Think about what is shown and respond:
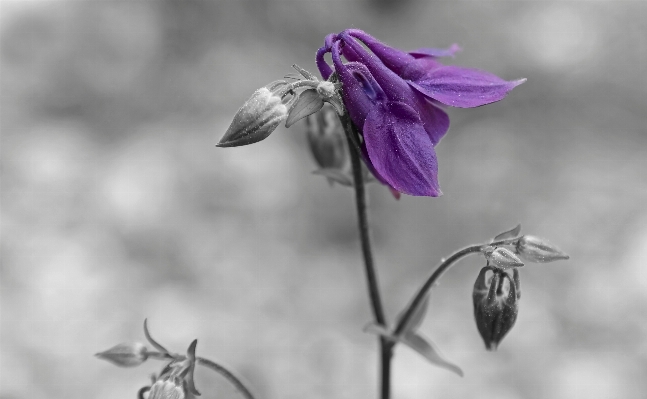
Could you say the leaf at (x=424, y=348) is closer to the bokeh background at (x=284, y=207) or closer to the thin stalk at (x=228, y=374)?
the thin stalk at (x=228, y=374)

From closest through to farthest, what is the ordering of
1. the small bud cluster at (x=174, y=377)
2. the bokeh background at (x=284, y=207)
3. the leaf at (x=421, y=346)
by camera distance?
1. the small bud cluster at (x=174, y=377)
2. the leaf at (x=421, y=346)
3. the bokeh background at (x=284, y=207)

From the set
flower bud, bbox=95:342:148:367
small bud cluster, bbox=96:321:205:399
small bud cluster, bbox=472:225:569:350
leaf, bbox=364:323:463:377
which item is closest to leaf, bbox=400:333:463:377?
leaf, bbox=364:323:463:377

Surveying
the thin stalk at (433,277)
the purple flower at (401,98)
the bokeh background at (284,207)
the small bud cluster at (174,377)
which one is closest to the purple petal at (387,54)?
the purple flower at (401,98)

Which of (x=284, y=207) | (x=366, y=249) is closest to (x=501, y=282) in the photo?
(x=366, y=249)

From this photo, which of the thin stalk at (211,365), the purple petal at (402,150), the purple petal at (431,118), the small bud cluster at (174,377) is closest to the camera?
the purple petal at (402,150)

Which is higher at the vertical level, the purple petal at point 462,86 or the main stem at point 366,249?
the purple petal at point 462,86

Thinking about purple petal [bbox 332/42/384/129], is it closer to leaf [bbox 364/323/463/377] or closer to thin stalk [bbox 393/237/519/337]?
thin stalk [bbox 393/237/519/337]
